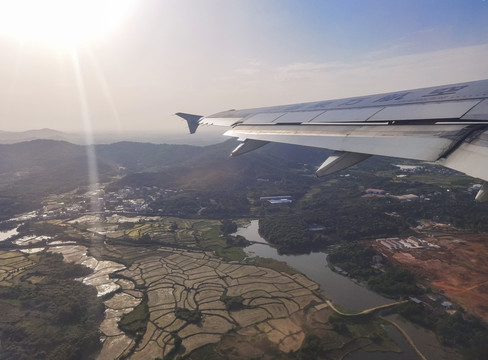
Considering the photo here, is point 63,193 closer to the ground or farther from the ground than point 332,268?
farther from the ground

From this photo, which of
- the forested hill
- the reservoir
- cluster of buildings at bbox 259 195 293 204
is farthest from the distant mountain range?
the reservoir

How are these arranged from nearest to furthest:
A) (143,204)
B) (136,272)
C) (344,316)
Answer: (344,316)
(136,272)
(143,204)

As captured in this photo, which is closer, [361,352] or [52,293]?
[361,352]

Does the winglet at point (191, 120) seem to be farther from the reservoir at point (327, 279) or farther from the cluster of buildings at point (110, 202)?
the cluster of buildings at point (110, 202)

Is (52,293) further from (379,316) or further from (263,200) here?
(263,200)

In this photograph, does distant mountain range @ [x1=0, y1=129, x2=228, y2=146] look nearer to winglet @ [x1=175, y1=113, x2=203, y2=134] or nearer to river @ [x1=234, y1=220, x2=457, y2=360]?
river @ [x1=234, y1=220, x2=457, y2=360]

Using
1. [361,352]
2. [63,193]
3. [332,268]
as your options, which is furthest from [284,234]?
[63,193]
